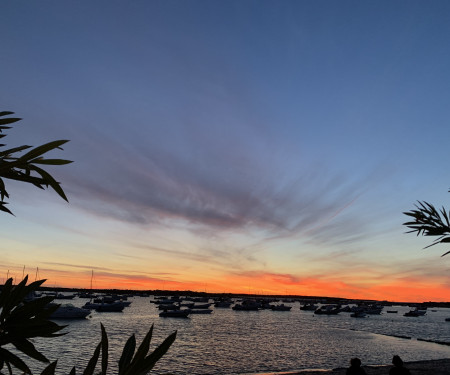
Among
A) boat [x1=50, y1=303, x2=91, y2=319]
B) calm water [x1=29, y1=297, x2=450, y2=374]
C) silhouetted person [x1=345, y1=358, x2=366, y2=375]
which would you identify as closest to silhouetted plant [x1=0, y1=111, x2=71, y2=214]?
silhouetted person [x1=345, y1=358, x2=366, y2=375]

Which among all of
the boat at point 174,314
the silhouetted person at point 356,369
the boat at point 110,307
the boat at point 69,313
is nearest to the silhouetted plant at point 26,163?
the silhouetted person at point 356,369

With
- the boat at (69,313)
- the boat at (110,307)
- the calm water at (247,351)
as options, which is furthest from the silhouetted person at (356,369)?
the boat at (110,307)

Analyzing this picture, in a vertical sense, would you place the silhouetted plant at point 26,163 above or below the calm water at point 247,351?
above

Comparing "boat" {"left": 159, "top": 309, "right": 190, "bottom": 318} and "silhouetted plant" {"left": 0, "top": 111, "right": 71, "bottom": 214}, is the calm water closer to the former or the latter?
"boat" {"left": 159, "top": 309, "right": 190, "bottom": 318}

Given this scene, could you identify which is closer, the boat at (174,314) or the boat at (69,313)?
the boat at (69,313)

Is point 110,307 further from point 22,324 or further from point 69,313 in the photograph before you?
point 22,324

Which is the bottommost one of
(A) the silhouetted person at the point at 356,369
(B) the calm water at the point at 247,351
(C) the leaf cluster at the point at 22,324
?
(B) the calm water at the point at 247,351

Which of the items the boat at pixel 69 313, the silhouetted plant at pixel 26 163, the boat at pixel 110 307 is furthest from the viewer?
the boat at pixel 110 307

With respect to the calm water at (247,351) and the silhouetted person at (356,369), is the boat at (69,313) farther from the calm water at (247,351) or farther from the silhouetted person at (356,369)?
the silhouetted person at (356,369)

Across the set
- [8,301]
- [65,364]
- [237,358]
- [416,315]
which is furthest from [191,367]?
[416,315]

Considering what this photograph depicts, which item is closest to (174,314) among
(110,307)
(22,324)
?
(110,307)

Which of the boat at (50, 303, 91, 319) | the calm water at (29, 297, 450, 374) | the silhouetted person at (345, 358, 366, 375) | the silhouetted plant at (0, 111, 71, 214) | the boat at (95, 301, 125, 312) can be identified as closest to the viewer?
the silhouetted plant at (0, 111, 71, 214)

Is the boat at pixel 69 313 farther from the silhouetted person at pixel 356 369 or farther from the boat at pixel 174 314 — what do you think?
the silhouetted person at pixel 356 369

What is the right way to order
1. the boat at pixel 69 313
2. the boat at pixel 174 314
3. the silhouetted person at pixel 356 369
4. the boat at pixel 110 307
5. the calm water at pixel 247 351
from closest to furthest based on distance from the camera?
the silhouetted person at pixel 356 369 → the calm water at pixel 247 351 → the boat at pixel 69 313 → the boat at pixel 174 314 → the boat at pixel 110 307
